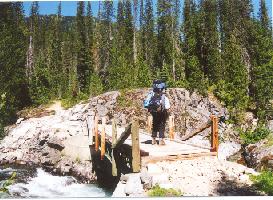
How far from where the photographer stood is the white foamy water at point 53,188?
1453cm

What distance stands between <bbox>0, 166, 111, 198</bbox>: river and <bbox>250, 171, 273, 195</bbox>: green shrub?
7256 millimetres

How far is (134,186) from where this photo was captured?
27.3ft

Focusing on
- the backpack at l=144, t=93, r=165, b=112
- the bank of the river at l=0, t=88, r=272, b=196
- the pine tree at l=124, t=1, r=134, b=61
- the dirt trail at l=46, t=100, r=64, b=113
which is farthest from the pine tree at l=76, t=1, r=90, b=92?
the backpack at l=144, t=93, r=165, b=112

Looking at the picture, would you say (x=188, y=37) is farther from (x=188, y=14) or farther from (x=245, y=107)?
(x=245, y=107)

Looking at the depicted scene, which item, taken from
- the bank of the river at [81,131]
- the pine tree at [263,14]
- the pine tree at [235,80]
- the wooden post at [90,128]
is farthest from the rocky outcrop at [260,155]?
the pine tree at [263,14]

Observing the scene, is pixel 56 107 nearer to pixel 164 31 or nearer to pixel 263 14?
pixel 164 31

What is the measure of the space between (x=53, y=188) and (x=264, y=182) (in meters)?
9.62

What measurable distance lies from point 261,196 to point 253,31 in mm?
26261

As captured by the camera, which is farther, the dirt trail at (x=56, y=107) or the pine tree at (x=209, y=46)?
the pine tree at (x=209, y=46)

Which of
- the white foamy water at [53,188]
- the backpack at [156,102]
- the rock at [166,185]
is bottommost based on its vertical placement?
the white foamy water at [53,188]

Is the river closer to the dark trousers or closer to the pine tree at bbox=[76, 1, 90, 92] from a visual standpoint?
the dark trousers

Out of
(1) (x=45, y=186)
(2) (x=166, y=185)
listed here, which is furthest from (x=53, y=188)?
(2) (x=166, y=185)

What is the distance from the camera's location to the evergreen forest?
25500mm

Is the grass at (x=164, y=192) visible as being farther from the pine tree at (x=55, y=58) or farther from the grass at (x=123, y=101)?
the pine tree at (x=55, y=58)
